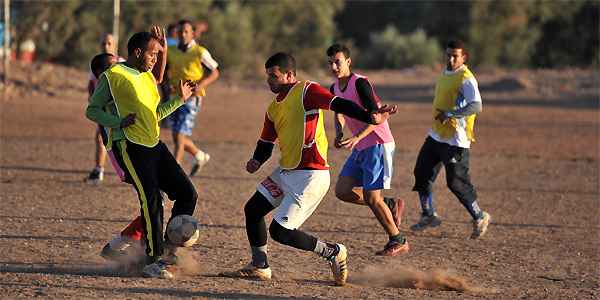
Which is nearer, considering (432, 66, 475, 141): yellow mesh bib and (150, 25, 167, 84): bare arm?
(150, 25, 167, 84): bare arm

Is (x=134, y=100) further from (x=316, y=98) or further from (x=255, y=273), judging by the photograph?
(x=255, y=273)

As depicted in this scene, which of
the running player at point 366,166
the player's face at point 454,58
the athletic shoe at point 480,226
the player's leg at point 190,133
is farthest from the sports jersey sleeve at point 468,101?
the player's leg at point 190,133

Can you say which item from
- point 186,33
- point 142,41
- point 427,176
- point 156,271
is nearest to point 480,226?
point 427,176

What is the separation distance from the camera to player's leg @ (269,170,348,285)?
7453mm

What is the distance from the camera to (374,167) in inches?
352

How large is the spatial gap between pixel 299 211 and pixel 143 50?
1.63m

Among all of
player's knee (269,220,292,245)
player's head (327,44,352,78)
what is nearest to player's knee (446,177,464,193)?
player's head (327,44,352,78)

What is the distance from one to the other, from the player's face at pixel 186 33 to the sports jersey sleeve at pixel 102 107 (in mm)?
5572

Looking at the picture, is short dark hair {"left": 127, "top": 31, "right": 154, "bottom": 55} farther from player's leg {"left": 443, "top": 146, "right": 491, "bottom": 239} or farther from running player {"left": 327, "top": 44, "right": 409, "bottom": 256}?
player's leg {"left": 443, "top": 146, "right": 491, "bottom": 239}

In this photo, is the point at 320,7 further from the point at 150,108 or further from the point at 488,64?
the point at 150,108

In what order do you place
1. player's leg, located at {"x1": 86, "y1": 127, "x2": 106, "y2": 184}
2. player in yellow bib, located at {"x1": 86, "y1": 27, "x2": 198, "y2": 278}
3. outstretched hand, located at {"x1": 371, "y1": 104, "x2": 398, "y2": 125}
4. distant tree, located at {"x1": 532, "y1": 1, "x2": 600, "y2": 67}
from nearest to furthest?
outstretched hand, located at {"x1": 371, "y1": 104, "x2": 398, "y2": 125}
player in yellow bib, located at {"x1": 86, "y1": 27, "x2": 198, "y2": 278}
player's leg, located at {"x1": 86, "y1": 127, "x2": 106, "y2": 184}
distant tree, located at {"x1": 532, "y1": 1, "x2": 600, "y2": 67}

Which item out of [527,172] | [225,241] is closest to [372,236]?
[225,241]

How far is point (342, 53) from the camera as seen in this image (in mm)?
8602

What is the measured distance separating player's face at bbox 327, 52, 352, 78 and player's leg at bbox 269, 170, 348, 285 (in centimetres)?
130
